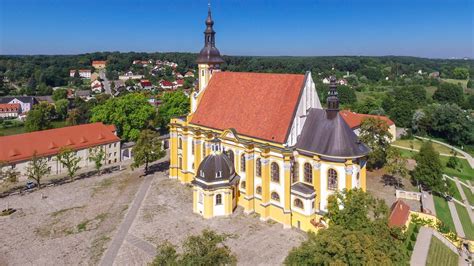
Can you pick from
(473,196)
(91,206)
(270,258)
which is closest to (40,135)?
(91,206)

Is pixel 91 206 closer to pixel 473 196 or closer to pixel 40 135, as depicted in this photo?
pixel 40 135

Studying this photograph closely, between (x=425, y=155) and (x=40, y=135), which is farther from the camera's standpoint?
(x=40, y=135)

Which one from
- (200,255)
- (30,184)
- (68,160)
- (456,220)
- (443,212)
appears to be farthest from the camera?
(68,160)

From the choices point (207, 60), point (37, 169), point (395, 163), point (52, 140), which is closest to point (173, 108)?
point (52, 140)

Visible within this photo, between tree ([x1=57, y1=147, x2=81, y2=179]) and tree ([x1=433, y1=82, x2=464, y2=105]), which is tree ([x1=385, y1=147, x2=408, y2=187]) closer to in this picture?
tree ([x1=57, y1=147, x2=81, y2=179])

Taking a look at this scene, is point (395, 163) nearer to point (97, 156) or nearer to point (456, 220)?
point (456, 220)
